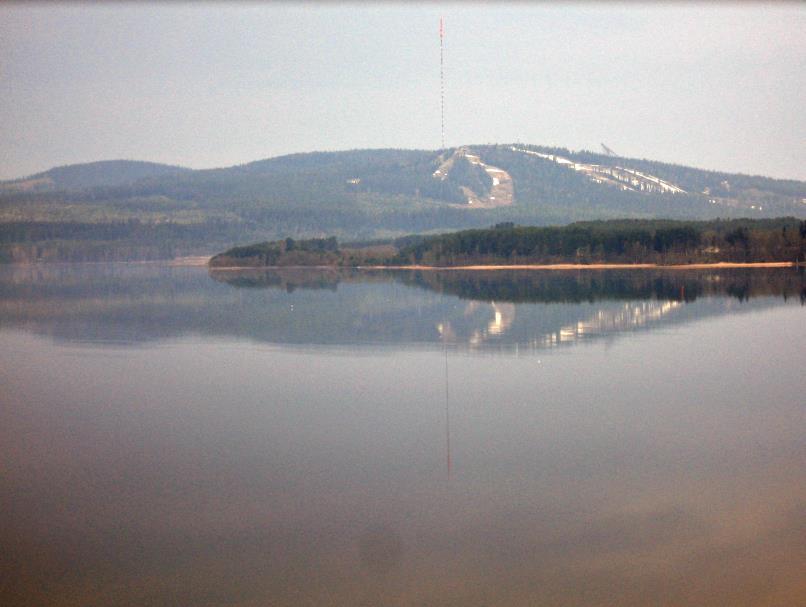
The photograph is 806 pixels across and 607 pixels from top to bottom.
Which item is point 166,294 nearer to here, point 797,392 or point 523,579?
point 797,392

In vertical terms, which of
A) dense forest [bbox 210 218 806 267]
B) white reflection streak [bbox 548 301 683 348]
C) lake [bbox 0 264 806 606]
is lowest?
lake [bbox 0 264 806 606]

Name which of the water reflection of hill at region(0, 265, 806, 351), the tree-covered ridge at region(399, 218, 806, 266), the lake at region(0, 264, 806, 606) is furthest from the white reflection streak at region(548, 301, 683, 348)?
the tree-covered ridge at region(399, 218, 806, 266)

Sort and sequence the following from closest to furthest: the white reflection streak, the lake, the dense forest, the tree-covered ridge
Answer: the lake < the white reflection streak < the tree-covered ridge < the dense forest

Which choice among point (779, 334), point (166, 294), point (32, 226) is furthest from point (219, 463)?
point (32, 226)

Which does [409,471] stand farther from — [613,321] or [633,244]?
[633,244]

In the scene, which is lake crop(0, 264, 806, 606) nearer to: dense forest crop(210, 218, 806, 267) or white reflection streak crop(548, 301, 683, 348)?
white reflection streak crop(548, 301, 683, 348)

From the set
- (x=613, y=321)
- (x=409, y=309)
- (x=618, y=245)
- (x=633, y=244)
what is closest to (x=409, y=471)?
(x=613, y=321)

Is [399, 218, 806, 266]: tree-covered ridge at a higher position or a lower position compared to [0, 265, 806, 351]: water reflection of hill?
higher
